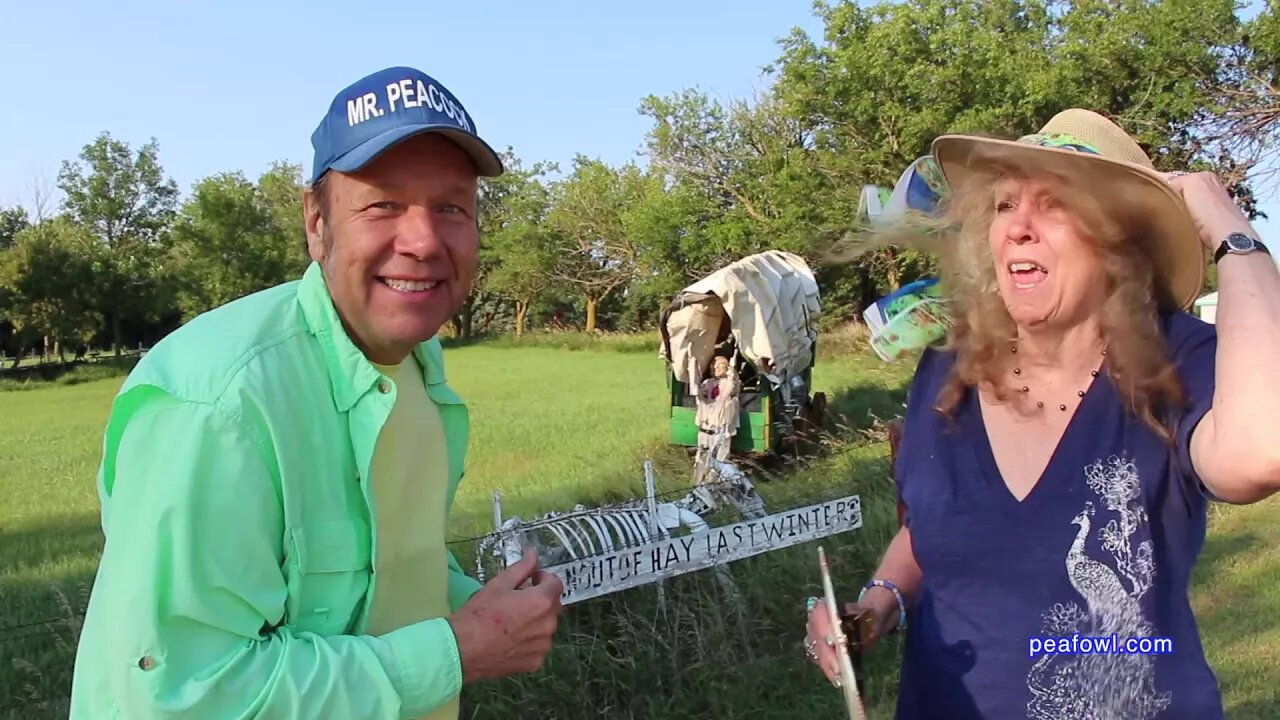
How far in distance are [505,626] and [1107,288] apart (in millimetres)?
1255

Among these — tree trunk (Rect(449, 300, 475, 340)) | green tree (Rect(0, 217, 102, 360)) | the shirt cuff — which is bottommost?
tree trunk (Rect(449, 300, 475, 340))

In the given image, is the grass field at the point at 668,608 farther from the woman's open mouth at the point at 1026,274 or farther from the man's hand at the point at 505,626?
the woman's open mouth at the point at 1026,274

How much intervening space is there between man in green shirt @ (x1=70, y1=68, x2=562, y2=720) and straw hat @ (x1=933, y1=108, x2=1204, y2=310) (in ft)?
3.32

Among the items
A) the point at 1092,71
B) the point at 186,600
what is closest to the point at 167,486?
the point at 186,600

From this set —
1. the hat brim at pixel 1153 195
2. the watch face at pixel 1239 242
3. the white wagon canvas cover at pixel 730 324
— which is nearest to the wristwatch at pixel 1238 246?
the watch face at pixel 1239 242

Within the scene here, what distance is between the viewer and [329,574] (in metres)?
1.38

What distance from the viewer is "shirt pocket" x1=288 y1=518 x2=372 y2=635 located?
133 centimetres

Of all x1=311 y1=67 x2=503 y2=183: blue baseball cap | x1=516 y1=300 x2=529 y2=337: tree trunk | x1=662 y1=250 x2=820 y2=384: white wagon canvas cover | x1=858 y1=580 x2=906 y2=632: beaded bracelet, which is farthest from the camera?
x1=516 y1=300 x2=529 y2=337: tree trunk

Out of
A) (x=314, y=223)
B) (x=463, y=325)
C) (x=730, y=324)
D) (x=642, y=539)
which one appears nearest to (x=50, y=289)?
(x=463, y=325)

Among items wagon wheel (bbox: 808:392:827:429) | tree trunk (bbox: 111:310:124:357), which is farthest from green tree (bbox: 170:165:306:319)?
wagon wheel (bbox: 808:392:827:429)

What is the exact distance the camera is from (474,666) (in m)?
1.41

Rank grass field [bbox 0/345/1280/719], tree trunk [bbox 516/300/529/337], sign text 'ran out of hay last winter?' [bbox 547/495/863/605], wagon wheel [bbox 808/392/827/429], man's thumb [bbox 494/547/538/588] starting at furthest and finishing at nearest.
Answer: tree trunk [bbox 516/300/529/337]
wagon wheel [bbox 808/392/827/429]
grass field [bbox 0/345/1280/719]
sign text 'ran out of hay last winter?' [bbox 547/495/863/605]
man's thumb [bbox 494/547/538/588]

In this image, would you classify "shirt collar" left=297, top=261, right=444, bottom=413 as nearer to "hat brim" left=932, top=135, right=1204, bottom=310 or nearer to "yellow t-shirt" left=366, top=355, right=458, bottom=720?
"yellow t-shirt" left=366, top=355, right=458, bottom=720

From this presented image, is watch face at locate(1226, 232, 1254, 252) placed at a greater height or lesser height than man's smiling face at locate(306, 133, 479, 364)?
lesser
